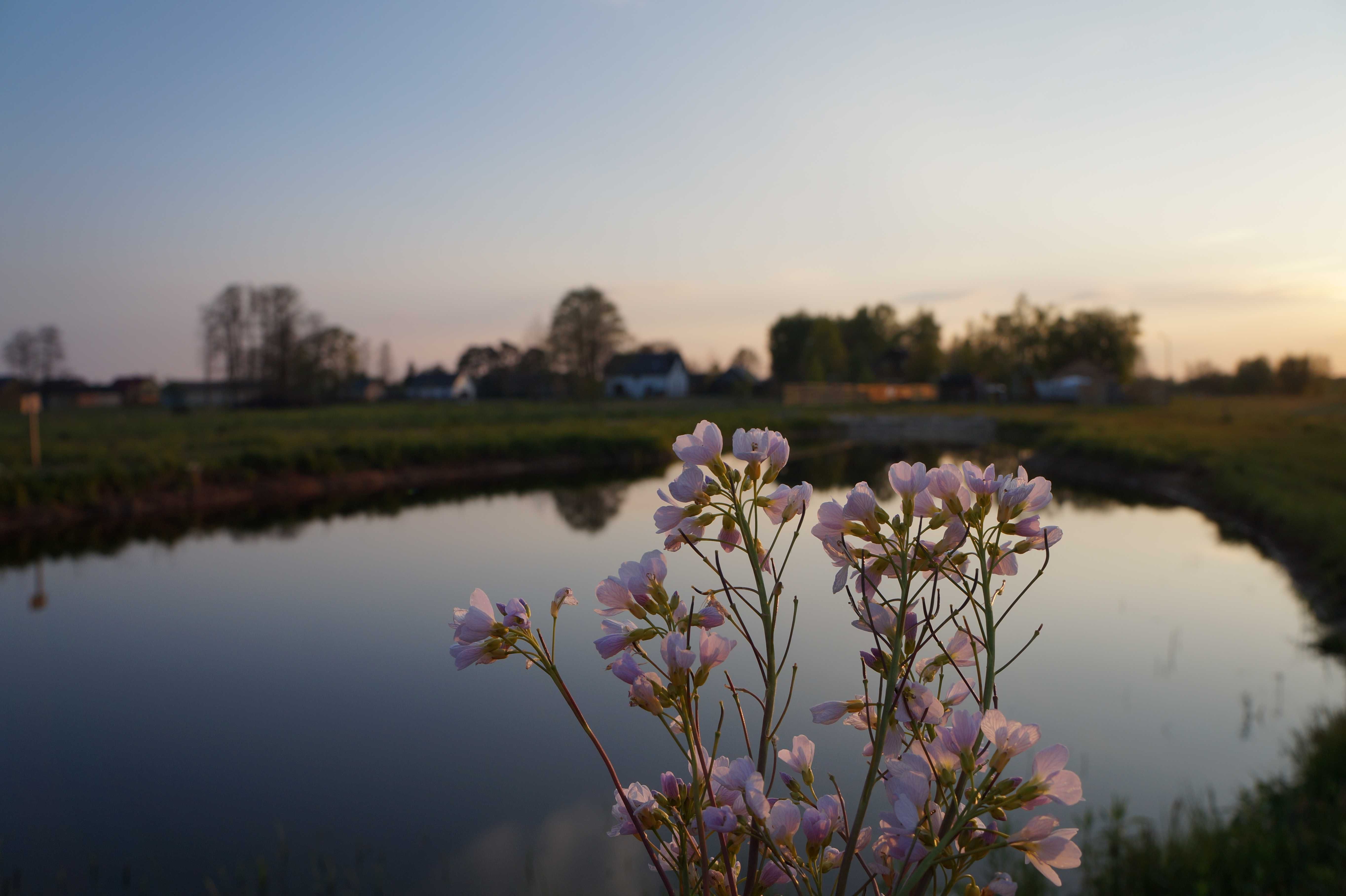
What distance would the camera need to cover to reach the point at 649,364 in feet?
179

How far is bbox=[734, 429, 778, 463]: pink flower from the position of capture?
0.78 m

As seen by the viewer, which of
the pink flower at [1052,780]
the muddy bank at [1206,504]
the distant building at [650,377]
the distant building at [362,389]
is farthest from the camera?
the distant building at [362,389]

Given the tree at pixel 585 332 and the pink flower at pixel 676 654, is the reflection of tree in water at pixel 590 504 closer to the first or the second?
the pink flower at pixel 676 654

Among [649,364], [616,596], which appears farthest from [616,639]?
[649,364]

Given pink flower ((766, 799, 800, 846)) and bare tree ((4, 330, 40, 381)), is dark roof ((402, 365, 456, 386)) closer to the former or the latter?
bare tree ((4, 330, 40, 381))

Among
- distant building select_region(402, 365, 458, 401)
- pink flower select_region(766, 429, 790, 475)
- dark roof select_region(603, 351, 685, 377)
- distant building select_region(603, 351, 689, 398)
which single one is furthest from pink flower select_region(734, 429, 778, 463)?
distant building select_region(402, 365, 458, 401)

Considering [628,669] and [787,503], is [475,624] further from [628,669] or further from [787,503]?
[787,503]

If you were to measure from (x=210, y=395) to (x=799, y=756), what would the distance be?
2362 inches

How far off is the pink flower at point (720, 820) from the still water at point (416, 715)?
3.32m

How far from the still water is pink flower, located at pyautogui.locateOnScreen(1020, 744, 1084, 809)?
3.40 metres

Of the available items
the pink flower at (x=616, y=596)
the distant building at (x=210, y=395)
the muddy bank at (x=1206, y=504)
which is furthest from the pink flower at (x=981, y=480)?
the distant building at (x=210, y=395)

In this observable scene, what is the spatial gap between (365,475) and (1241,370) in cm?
6356

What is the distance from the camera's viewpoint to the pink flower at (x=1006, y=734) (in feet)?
2.14

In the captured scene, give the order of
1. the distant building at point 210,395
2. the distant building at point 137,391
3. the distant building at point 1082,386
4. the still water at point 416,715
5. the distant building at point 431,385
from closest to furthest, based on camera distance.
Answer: the still water at point 416,715 < the distant building at point 210,395 < the distant building at point 1082,386 < the distant building at point 137,391 < the distant building at point 431,385
